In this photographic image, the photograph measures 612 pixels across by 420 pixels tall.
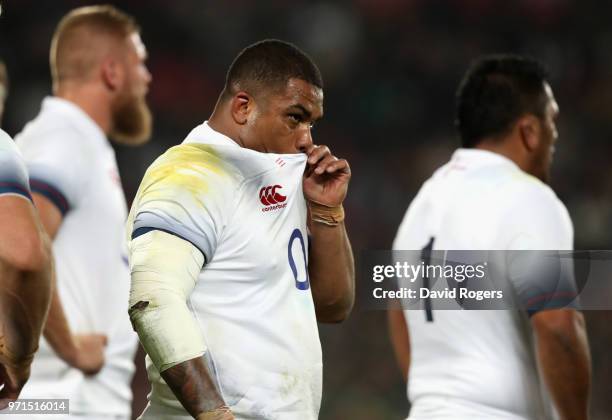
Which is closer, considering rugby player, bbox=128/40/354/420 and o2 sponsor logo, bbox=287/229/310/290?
rugby player, bbox=128/40/354/420

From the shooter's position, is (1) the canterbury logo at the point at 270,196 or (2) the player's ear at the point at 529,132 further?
(2) the player's ear at the point at 529,132

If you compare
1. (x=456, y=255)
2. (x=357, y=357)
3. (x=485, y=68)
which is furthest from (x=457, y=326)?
(x=357, y=357)

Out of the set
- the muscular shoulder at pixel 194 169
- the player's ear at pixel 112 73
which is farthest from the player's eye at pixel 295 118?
the player's ear at pixel 112 73

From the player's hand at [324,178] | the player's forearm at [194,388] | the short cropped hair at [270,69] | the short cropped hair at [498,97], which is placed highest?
the short cropped hair at [498,97]

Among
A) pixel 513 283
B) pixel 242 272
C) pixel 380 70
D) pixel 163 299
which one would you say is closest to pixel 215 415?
pixel 163 299

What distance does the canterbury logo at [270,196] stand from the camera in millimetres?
2730

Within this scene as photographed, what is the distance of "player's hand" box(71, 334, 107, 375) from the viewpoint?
4387 millimetres

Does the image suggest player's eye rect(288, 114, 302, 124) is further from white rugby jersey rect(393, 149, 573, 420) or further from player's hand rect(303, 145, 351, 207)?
white rugby jersey rect(393, 149, 573, 420)

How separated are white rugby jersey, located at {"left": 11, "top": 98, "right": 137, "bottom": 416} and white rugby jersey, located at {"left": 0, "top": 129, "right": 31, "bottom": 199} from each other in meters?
1.61

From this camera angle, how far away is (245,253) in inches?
104

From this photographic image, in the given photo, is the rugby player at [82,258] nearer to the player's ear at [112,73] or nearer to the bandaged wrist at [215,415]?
the player's ear at [112,73]

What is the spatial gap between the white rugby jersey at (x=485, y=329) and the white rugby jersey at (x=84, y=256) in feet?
4.37

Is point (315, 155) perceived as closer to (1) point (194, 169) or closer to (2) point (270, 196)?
(2) point (270, 196)

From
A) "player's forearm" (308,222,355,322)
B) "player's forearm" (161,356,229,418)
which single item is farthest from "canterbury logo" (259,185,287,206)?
"player's forearm" (161,356,229,418)
